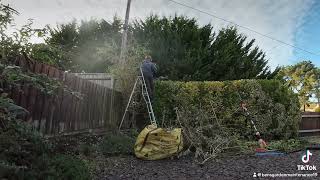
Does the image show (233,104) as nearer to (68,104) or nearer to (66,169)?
(68,104)

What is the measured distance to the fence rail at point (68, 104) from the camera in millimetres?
5520

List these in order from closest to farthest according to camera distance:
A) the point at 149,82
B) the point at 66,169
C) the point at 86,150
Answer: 1. the point at 66,169
2. the point at 86,150
3. the point at 149,82

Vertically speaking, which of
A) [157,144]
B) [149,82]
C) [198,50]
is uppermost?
[198,50]

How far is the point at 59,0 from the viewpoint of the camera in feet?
30.5

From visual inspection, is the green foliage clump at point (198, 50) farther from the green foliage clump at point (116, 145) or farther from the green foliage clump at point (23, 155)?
the green foliage clump at point (23, 155)

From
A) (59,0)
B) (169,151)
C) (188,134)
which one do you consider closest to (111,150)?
(169,151)

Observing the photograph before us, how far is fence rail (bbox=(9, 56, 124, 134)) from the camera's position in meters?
5.52

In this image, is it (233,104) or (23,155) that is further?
(233,104)

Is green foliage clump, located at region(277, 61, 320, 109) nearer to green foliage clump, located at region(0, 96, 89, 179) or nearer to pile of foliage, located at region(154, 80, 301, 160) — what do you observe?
pile of foliage, located at region(154, 80, 301, 160)

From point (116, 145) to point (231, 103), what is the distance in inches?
182

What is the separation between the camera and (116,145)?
729cm

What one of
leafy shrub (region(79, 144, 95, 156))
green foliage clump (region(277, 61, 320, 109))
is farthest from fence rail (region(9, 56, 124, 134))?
green foliage clump (region(277, 61, 320, 109))

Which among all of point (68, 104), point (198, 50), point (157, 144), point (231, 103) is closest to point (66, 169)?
point (157, 144)

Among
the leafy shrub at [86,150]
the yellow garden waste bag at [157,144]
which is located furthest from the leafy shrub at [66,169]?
the yellow garden waste bag at [157,144]
